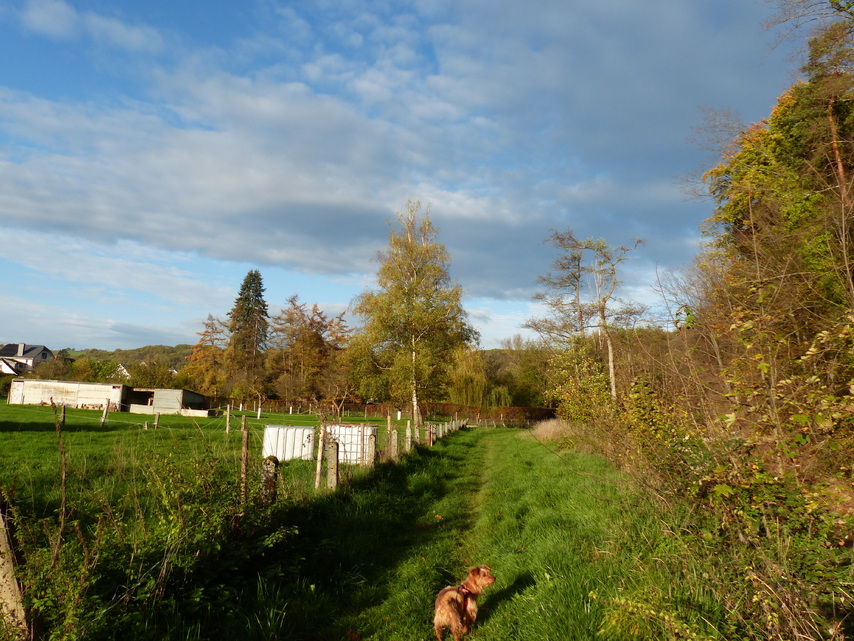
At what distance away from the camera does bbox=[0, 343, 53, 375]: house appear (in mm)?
91806

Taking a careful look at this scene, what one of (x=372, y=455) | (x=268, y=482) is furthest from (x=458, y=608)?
(x=372, y=455)

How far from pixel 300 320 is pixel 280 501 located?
51168 millimetres

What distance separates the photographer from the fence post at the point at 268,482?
19.3ft

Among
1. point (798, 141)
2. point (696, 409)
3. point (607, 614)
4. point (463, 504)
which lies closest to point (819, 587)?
point (607, 614)

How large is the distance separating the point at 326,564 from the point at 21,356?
128m

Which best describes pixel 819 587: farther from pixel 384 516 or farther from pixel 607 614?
pixel 384 516

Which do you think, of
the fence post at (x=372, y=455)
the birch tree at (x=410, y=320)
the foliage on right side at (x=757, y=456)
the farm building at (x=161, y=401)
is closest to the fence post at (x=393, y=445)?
the fence post at (x=372, y=455)

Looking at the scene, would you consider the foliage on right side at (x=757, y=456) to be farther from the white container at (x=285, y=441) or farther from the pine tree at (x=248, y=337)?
the pine tree at (x=248, y=337)

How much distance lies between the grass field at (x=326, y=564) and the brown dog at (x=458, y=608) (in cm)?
22

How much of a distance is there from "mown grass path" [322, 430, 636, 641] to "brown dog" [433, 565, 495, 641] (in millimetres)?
180

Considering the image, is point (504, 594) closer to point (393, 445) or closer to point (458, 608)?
point (458, 608)

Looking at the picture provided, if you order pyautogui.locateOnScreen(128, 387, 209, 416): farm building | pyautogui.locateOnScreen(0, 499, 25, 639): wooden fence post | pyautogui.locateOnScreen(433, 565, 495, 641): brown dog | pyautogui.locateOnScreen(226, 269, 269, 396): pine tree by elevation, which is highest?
pyautogui.locateOnScreen(226, 269, 269, 396): pine tree

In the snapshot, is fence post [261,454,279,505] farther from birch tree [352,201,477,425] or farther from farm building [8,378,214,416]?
farm building [8,378,214,416]

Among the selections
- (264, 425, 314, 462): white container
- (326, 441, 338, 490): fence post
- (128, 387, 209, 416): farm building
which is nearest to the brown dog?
(326, 441, 338, 490): fence post
